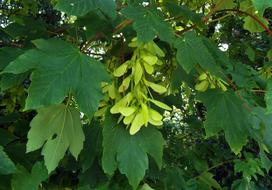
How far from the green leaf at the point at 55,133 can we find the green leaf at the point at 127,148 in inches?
3.4

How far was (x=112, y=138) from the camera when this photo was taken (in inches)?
48.5

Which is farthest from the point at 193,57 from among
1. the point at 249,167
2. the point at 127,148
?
the point at 249,167

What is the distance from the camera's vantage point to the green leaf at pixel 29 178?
4.36ft

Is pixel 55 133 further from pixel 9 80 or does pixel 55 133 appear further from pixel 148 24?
pixel 148 24

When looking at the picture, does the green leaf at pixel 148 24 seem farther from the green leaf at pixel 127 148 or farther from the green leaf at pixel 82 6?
the green leaf at pixel 127 148

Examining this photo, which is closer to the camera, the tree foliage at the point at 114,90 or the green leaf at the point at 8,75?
the tree foliage at the point at 114,90

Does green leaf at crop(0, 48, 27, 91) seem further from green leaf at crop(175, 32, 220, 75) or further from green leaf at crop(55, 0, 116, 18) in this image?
green leaf at crop(175, 32, 220, 75)

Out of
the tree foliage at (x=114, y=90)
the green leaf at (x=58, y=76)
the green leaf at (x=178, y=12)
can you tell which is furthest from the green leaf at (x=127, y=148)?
the green leaf at (x=178, y=12)

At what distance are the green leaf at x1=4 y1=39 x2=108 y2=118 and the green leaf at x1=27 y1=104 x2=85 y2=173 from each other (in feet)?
0.56

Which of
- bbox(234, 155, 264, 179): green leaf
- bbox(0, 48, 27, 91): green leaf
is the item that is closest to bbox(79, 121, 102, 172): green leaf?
bbox(0, 48, 27, 91): green leaf

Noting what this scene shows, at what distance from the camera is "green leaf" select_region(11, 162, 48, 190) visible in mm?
1329

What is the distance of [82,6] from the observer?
1.12 metres

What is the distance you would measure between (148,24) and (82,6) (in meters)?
0.19

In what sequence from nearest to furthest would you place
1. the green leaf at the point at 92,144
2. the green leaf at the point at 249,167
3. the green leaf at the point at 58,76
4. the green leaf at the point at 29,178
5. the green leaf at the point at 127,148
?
the green leaf at the point at 58,76 < the green leaf at the point at 127,148 < the green leaf at the point at 29,178 < the green leaf at the point at 92,144 < the green leaf at the point at 249,167
